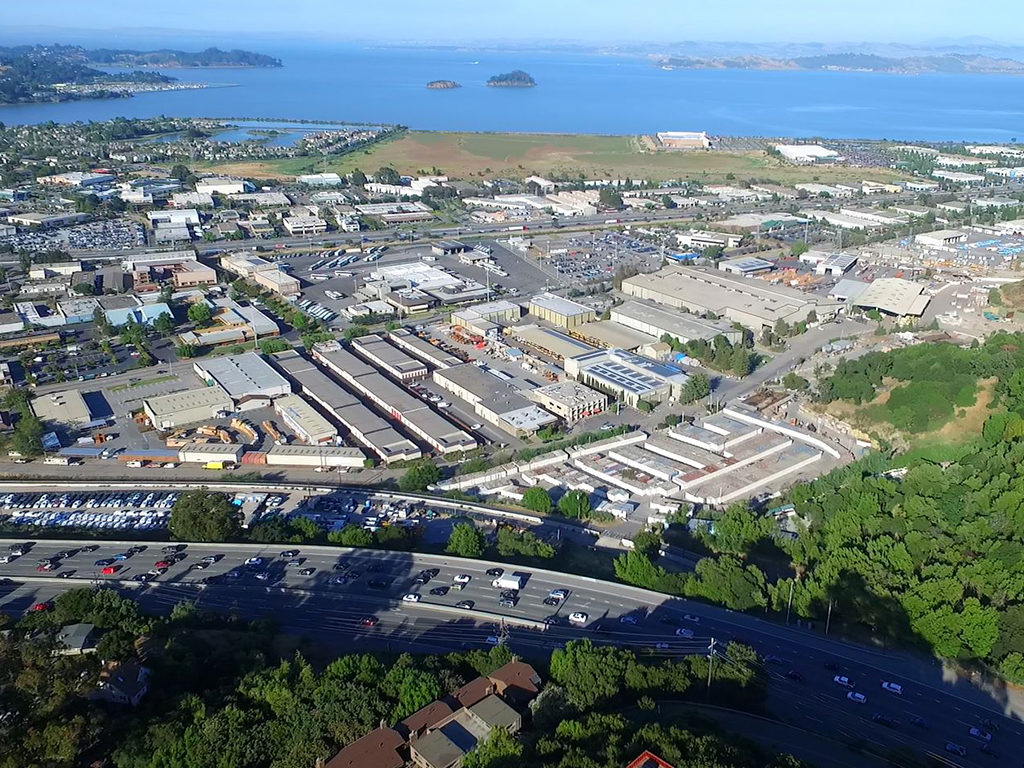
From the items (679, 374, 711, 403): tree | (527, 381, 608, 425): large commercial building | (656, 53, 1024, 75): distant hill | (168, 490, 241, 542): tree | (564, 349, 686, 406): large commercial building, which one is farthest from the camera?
(656, 53, 1024, 75): distant hill

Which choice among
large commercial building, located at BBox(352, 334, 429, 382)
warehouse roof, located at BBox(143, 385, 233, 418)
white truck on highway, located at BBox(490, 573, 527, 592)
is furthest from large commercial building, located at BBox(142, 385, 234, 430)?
white truck on highway, located at BBox(490, 573, 527, 592)

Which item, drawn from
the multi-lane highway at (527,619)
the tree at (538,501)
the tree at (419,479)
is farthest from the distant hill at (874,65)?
the multi-lane highway at (527,619)

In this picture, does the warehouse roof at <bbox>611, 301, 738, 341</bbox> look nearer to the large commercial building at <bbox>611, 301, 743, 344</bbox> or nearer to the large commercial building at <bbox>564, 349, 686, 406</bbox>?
the large commercial building at <bbox>611, 301, 743, 344</bbox>

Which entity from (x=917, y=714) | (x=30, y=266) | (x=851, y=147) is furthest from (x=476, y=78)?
(x=917, y=714)

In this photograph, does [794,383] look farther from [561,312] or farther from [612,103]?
[612,103]

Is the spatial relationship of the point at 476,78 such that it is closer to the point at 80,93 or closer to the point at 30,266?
the point at 80,93

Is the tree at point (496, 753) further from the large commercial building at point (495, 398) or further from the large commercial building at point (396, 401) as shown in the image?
the large commercial building at point (495, 398)
